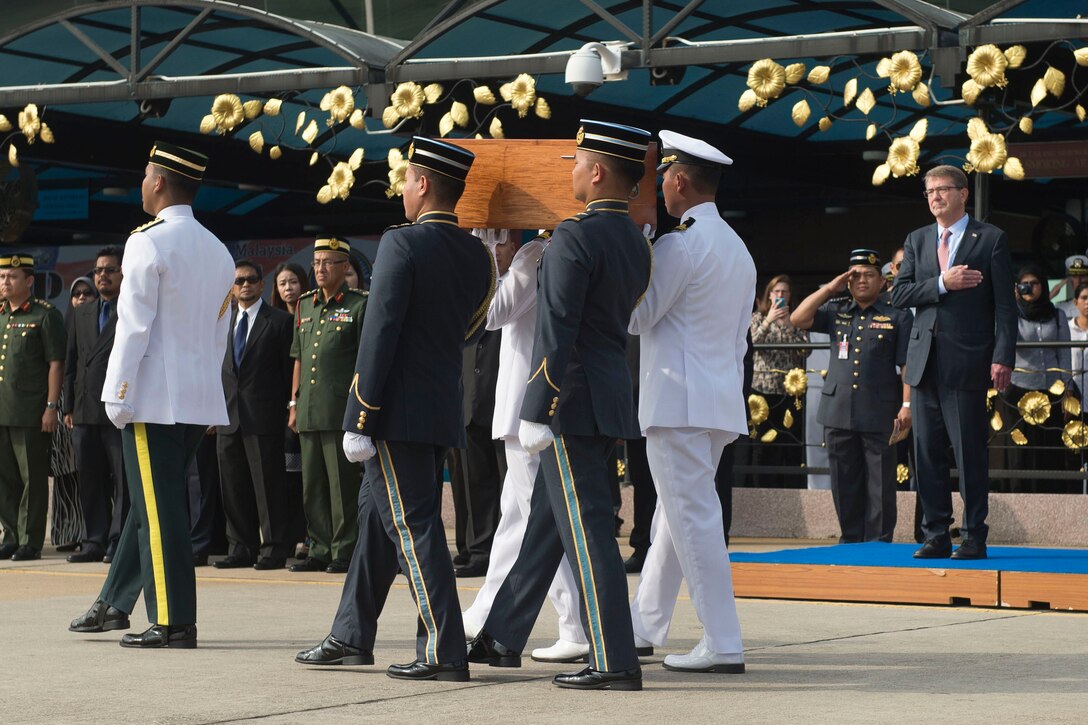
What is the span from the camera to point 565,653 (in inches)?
246

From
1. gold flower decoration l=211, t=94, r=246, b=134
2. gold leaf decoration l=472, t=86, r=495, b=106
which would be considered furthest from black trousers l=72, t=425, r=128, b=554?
gold leaf decoration l=472, t=86, r=495, b=106

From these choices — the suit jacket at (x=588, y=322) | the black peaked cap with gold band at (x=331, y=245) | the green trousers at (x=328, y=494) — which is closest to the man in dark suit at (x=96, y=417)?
the green trousers at (x=328, y=494)

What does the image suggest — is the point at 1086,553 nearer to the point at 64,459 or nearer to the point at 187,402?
the point at 187,402

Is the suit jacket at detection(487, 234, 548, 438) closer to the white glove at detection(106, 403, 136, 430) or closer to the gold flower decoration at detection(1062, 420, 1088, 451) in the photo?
the white glove at detection(106, 403, 136, 430)

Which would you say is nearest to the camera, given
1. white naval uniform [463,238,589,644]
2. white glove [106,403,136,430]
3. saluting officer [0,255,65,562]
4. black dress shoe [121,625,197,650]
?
white naval uniform [463,238,589,644]

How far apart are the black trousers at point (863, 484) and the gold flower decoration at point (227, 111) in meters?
4.61

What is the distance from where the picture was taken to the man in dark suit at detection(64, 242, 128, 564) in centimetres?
1070

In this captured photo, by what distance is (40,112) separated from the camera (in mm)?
13281

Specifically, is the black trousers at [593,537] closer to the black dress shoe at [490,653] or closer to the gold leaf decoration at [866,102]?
the black dress shoe at [490,653]

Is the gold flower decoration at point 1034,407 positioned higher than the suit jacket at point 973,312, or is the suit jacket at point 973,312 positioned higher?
the suit jacket at point 973,312

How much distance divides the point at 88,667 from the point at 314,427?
401 cm

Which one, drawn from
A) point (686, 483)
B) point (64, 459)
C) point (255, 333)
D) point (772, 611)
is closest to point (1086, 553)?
point (772, 611)

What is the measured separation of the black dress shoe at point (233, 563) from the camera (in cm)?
1053

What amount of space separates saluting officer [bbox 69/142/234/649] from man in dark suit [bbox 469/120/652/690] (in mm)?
1627
